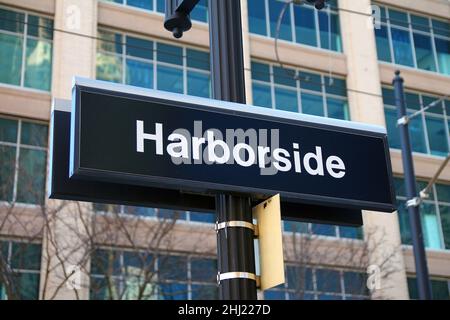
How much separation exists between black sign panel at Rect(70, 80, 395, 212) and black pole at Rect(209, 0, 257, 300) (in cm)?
12

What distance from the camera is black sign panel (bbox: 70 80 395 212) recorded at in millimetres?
4008

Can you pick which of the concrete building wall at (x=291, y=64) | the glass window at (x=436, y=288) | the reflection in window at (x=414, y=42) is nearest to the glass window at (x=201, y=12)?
the concrete building wall at (x=291, y=64)

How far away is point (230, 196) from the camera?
4211 mm

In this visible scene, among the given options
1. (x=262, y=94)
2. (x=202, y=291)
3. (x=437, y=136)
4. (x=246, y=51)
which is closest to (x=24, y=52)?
(x=246, y=51)

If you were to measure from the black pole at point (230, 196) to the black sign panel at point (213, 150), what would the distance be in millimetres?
124

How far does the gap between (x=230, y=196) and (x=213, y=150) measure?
0.80 feet

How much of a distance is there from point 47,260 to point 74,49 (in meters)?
7.51

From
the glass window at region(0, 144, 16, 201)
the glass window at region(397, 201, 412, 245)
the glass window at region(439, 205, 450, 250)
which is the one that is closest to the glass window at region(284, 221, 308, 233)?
the glass window at region(397, 201, 412, 245)

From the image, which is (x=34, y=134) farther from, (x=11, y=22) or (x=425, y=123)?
(x=425, y=123)

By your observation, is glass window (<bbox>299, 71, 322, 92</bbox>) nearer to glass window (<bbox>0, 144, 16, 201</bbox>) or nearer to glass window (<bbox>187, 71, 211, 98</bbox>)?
glass window (<bbox>187, 71, 211, 98</bbox>)

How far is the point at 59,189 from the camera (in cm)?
416

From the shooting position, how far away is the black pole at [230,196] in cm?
401

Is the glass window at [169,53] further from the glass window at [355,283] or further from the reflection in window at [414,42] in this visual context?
the glass window at [355,283]

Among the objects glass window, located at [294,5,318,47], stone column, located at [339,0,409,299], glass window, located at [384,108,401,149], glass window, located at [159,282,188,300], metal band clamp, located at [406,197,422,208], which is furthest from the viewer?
glass window, located at [294,5,318,47]
